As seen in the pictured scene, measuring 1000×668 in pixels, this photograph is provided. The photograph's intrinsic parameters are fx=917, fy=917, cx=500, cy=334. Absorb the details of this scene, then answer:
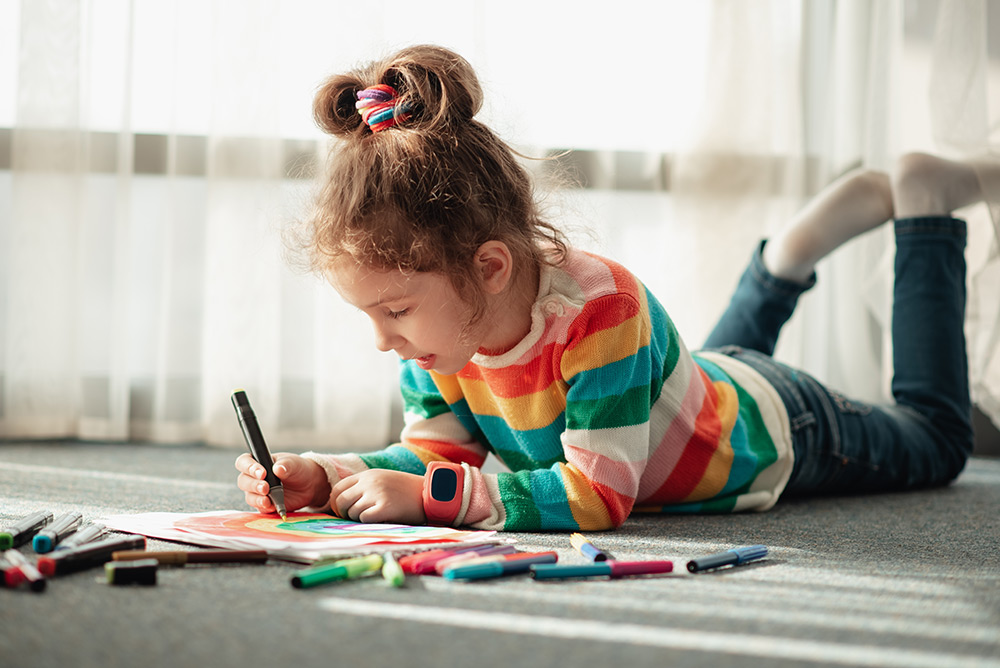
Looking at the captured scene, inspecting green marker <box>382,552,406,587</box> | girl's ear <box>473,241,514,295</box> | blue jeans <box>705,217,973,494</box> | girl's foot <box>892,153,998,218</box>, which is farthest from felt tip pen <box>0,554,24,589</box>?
girl's foot <box>892,153,998,218</box>

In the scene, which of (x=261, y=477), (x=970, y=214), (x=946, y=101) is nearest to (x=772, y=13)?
(x=946, y=101)

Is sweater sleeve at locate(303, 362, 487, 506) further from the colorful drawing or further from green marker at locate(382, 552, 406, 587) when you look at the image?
green marker at locate(382, 552, 406, 587)

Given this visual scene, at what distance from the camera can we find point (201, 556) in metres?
0.68

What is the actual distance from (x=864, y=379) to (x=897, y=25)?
2.15 feet

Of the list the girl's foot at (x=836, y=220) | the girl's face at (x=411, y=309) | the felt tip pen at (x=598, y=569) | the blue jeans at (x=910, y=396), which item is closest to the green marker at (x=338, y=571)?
the felt tip pen at (x=598, y=569)

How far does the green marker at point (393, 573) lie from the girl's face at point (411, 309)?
0.23 m

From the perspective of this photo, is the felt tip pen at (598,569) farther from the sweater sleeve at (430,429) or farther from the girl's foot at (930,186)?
the girl's foot at (930,186)

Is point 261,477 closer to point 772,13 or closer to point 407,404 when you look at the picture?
point 407,404

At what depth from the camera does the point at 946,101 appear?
1.56 meters

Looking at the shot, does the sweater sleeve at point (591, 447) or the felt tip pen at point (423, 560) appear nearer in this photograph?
the felt tip pen at point (423, 560)

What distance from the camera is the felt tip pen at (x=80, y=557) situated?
2.05 ft

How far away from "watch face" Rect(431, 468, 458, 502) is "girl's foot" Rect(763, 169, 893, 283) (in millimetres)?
714

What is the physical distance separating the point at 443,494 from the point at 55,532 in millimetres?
321

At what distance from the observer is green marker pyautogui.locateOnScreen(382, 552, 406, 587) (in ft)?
2.08
